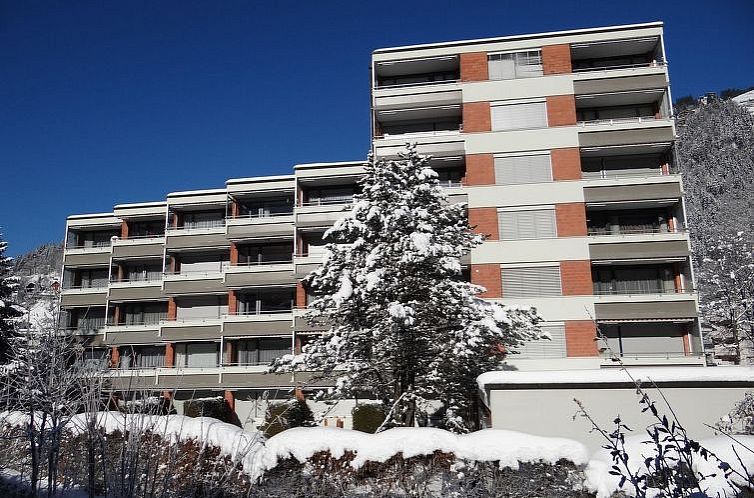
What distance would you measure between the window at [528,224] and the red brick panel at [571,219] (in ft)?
0.95

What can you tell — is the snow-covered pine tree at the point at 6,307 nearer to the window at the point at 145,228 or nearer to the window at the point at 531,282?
the window at the point at 145,228

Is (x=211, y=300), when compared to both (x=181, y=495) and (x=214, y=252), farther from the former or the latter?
(x=181, y=495)

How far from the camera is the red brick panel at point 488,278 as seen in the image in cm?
2844

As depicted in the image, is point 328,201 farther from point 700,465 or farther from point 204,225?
point 700,465

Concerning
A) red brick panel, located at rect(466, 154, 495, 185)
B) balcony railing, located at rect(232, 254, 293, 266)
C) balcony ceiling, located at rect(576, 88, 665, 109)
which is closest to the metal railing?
red brick panel, located at rect(466, 154, 495, 185)

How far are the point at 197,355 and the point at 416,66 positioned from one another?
2204cm

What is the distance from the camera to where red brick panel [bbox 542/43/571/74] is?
101 ft

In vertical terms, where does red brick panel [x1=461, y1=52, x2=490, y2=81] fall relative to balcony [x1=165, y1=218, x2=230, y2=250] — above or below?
above

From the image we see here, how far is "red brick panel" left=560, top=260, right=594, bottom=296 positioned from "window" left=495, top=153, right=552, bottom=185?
465cm

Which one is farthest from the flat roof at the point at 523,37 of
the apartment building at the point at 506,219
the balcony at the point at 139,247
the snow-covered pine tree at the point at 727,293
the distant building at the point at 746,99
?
the distant building at the point at 746,99

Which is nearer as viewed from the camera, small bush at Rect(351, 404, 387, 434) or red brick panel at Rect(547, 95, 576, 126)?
small bush at Rect(351, 404, 387, 434)

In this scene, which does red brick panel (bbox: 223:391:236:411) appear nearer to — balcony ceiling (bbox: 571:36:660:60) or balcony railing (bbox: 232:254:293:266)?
balcony railing (bbox: 232:254:293:266)

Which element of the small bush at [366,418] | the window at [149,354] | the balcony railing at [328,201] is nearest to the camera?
the small bush at [366,418]

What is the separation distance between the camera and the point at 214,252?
3812cm
